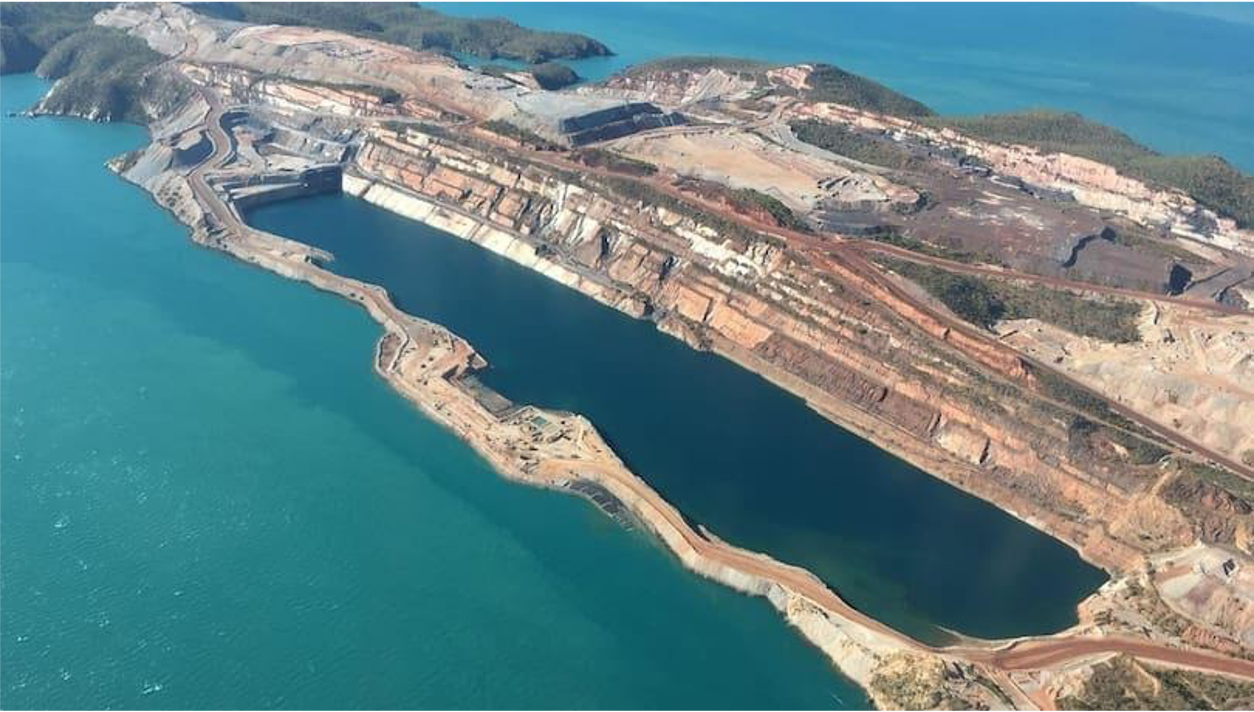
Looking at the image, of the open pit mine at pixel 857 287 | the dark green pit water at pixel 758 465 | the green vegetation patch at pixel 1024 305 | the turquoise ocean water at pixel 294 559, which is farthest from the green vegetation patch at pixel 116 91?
the green vegetation patch at pixel 1024 305

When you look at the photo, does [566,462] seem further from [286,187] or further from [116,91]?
[116,91]

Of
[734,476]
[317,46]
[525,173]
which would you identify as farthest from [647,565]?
[317,46]

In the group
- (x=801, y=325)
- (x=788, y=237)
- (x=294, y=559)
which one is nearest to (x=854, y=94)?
(x=788, y=237)

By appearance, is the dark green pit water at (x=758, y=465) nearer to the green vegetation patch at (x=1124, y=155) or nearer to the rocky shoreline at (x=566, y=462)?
the rocky shoreline at (x=566, y=462)

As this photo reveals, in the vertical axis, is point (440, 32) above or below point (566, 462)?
above

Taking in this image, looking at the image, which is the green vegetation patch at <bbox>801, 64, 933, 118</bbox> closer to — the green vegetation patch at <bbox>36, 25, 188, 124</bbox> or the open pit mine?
the open pit mine
